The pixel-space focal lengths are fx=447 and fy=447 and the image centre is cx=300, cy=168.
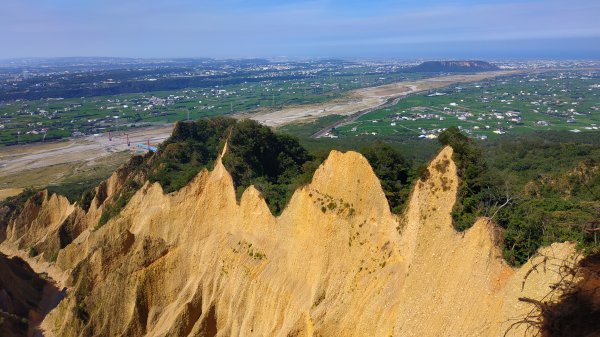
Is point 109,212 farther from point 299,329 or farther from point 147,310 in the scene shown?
point 299,329

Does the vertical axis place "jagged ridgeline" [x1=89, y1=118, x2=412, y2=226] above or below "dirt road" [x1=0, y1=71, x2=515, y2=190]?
above

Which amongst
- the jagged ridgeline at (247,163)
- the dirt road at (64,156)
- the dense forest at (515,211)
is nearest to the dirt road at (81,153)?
the dirt road at (64,156)

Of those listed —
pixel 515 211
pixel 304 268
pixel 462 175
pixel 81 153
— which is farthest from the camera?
pixel 81 153

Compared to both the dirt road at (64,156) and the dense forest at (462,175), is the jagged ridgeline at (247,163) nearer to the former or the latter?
the dense forest at (462,175)

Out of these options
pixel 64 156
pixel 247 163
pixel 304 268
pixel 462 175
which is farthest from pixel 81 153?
pixel 462 175

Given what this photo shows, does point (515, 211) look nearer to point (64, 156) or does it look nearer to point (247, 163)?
point (247, 163)

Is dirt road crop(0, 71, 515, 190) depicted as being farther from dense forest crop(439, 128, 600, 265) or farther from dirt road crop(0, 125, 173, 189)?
dense forest crop(439, 128, 600, 265)

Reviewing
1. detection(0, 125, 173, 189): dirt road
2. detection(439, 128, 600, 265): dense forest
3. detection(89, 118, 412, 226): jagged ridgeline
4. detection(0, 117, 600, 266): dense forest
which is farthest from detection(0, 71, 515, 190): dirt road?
detection(439, 128, 600, 265): dense forest

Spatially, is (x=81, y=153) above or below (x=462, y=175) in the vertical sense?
below
